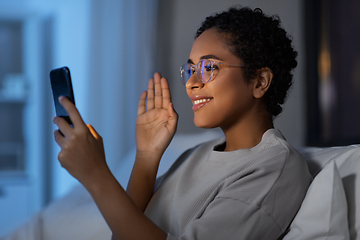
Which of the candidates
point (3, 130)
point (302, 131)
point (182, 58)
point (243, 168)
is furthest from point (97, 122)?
point (243, 168)

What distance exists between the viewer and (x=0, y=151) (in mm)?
3506

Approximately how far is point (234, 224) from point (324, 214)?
0.22m

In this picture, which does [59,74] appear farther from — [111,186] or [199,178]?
[199,178]

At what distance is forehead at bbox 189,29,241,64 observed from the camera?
100 cm

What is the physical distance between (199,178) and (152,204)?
0.60 feet

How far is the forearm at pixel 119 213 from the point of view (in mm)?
715

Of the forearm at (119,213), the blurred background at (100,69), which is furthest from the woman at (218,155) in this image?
the blurred background at (100,69)

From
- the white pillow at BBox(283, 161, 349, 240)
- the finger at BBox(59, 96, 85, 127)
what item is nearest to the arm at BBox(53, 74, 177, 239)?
the finger at BBox(59, 96, 85, 127)

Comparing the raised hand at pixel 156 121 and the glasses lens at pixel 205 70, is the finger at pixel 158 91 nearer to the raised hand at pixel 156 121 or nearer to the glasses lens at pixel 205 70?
the raised hand at pixel 156 121

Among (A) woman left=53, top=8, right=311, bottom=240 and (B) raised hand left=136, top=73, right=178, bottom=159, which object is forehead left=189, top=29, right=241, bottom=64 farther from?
(B) raised hand left=136, top=73, right=178, bottom=159

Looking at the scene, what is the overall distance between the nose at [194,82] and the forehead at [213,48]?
6 cm

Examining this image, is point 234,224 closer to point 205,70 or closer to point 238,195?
point 238,195

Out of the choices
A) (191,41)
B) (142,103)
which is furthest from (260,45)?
(191,41)

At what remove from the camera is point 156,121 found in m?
1.17
